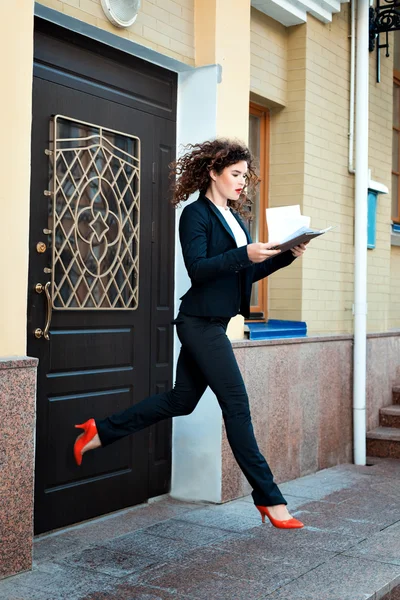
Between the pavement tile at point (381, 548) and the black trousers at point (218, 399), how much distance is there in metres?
0.59

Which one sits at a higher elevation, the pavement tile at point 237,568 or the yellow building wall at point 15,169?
the yellow building wall at point 15,169

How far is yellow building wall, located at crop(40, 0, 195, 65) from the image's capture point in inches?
197

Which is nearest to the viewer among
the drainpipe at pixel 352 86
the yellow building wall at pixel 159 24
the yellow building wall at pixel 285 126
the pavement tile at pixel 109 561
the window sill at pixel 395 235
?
the pavement tile at pixel 109 561

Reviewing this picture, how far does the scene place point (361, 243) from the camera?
768 cm

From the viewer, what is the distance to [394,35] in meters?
9.22

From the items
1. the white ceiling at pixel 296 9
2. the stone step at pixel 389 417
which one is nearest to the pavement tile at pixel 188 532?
the stone step at pixel 389 417

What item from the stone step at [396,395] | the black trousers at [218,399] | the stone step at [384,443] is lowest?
the stone step at [384,443]

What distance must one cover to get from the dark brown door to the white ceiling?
55.5 inches

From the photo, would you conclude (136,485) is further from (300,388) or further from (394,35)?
(394,35)

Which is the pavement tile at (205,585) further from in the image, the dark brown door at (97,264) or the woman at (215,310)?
the dark brown door at (97,264)

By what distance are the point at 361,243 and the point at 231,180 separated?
10.9 feet

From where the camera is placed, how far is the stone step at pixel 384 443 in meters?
7.70

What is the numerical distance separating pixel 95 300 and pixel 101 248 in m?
0.31

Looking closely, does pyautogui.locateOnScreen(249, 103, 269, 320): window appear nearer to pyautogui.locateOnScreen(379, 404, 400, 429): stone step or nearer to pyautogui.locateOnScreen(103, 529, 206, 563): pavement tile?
pyautogui.locateOnScreen(379, 404, 400, 429): stone step
